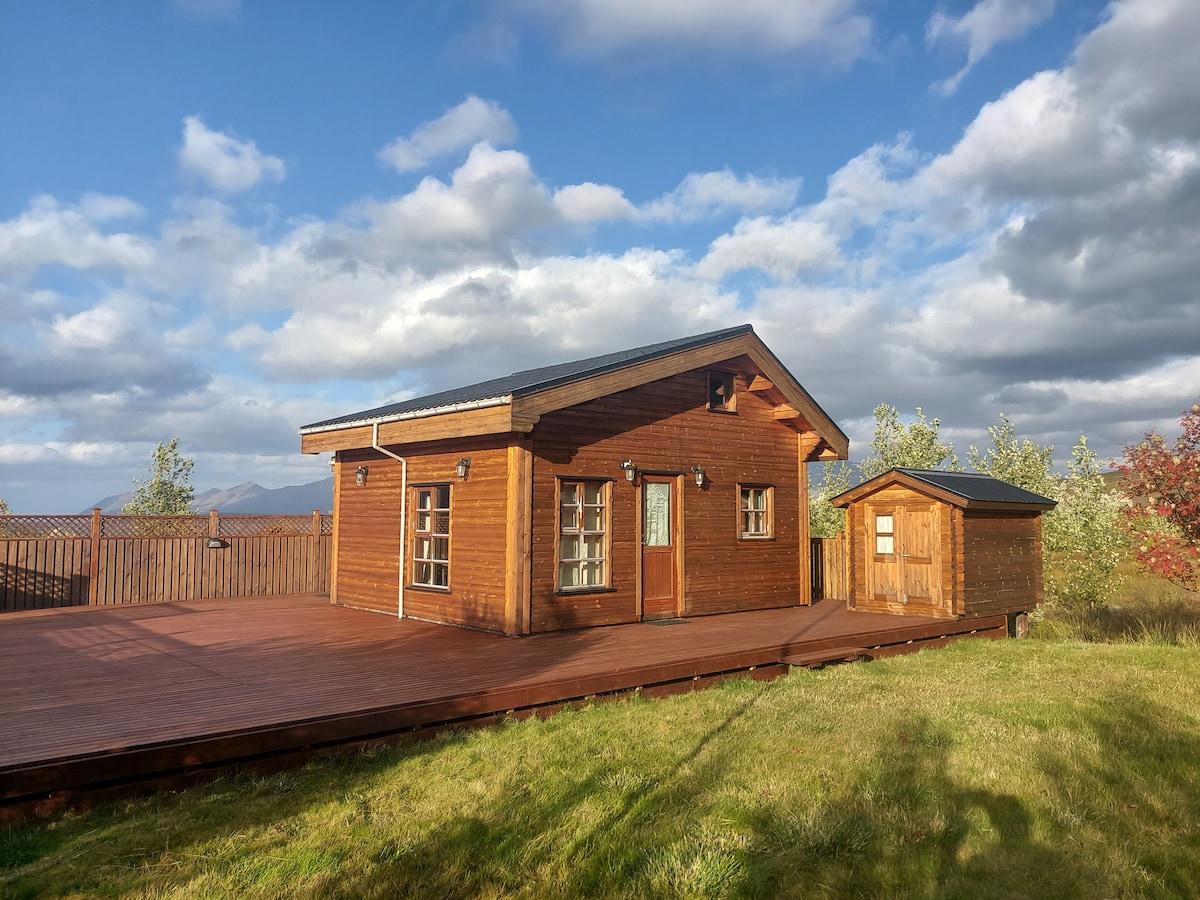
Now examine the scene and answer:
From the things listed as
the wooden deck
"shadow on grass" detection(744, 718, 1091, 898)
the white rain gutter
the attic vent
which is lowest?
"shadow on grass" detection(744, 718, 1091, 898)

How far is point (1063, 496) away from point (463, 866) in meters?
18.7

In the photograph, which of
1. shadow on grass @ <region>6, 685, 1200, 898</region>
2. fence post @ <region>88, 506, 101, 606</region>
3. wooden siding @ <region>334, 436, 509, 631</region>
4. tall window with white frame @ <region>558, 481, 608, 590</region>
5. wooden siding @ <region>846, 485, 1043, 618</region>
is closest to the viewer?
shadow on grass @ <region>6, 685, 1200, 898</region>

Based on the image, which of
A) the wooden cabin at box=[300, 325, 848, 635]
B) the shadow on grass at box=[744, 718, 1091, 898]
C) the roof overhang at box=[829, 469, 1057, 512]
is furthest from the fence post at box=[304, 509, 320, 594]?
the shadow on grass at box=[744, 718, 1091, 898]

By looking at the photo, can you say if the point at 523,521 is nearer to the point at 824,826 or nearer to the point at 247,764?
the point at 247,764

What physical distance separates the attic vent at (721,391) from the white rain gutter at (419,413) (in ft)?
12.8

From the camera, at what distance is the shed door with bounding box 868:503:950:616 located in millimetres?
11211

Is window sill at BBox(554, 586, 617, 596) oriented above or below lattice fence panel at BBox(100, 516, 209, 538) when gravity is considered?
below

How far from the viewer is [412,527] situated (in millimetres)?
11016

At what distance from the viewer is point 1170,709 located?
6.80 metres

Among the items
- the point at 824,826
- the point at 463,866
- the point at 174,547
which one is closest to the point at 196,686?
the point at 463,866

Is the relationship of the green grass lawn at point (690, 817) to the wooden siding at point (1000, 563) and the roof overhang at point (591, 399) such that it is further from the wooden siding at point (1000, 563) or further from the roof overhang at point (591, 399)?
the wooden siding at point (1000, 563)

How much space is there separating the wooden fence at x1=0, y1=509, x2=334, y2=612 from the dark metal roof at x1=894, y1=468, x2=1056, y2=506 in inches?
391

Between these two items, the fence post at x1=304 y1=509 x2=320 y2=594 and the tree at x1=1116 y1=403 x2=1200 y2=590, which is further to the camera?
the fence post at x1=304 y1=509 x2=320 y2=594

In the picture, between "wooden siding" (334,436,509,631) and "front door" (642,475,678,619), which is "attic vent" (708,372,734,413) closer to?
"front door" (642,475,678,619)
